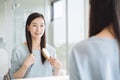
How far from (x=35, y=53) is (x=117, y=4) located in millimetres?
788

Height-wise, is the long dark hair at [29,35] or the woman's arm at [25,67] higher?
the long dark hair at [29,35]

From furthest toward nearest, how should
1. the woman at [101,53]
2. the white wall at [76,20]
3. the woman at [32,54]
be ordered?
1. the white wall at [76,20]
2. the woman at [32,54]
3. the woman at [101,53]

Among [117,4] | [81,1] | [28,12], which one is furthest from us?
[81,1]

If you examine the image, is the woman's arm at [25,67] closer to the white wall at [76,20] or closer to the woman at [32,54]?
the woman at [32,54]

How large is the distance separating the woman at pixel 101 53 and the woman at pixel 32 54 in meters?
0.73

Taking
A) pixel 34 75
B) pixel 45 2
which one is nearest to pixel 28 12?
pixel 45 2

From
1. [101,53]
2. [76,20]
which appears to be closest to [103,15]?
[101,53]

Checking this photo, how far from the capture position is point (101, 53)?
15.6 inches

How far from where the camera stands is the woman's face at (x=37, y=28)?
1.11 meters

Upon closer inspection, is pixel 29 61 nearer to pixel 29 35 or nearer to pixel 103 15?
pixel 29 35

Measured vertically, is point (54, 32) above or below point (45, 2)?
below

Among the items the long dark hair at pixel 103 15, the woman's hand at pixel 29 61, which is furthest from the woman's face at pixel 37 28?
the long dark hair at pixel 103 15

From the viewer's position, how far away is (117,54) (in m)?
0.40

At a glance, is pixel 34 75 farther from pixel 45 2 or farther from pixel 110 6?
pixel 110 6
